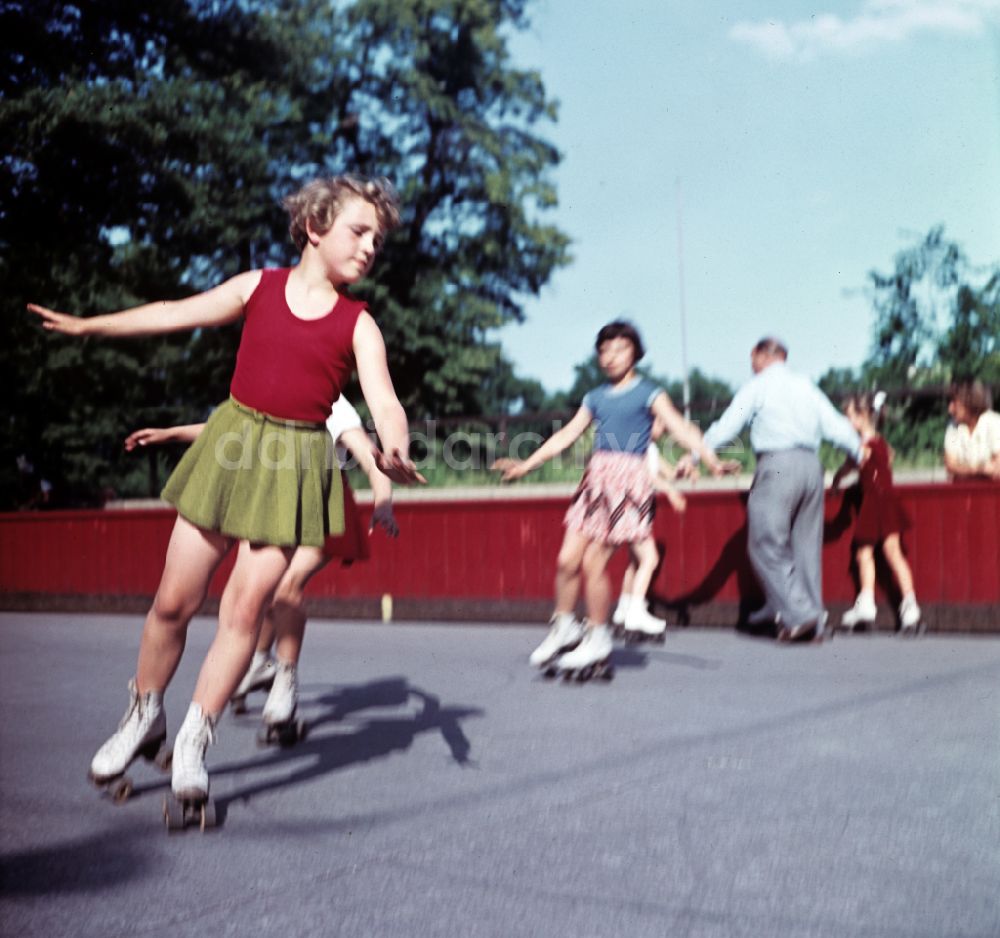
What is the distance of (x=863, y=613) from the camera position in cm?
894

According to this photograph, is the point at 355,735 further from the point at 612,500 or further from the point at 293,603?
the point at 612,500

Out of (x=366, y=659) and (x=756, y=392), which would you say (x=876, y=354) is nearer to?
(x=756, y=392)

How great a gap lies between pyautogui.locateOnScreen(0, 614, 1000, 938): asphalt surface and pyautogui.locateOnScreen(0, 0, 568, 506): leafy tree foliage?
17.8 metres

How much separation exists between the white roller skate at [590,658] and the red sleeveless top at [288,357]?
3.17 metres

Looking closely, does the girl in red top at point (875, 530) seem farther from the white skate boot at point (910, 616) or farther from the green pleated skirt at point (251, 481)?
the green pleated skirt at point (251, 481)

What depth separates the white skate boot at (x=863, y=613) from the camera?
8.93m

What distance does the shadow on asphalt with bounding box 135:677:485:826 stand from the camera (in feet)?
15.0

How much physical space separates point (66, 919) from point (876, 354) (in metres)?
10.5

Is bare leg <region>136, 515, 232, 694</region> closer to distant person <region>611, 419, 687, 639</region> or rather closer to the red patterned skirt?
the red patterned skirt

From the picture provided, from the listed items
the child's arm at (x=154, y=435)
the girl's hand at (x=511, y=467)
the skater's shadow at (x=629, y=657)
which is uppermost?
the child's arm at (x=154, y=435)

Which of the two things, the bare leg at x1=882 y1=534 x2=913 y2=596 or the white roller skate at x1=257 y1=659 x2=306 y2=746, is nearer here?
the white roller skate at x1=257 y1=659 x2=306 y2=746

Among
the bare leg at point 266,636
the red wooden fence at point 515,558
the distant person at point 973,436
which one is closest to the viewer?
the bare leg at point 266,636

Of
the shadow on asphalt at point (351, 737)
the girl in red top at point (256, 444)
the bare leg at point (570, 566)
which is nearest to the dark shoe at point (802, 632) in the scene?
the bare leg at point (570, 566)

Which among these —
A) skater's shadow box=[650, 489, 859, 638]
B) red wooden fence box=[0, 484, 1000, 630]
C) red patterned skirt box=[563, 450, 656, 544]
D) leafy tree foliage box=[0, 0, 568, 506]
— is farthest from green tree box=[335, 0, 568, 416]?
red patterned skirt box=[563, 450, 656, 544]
